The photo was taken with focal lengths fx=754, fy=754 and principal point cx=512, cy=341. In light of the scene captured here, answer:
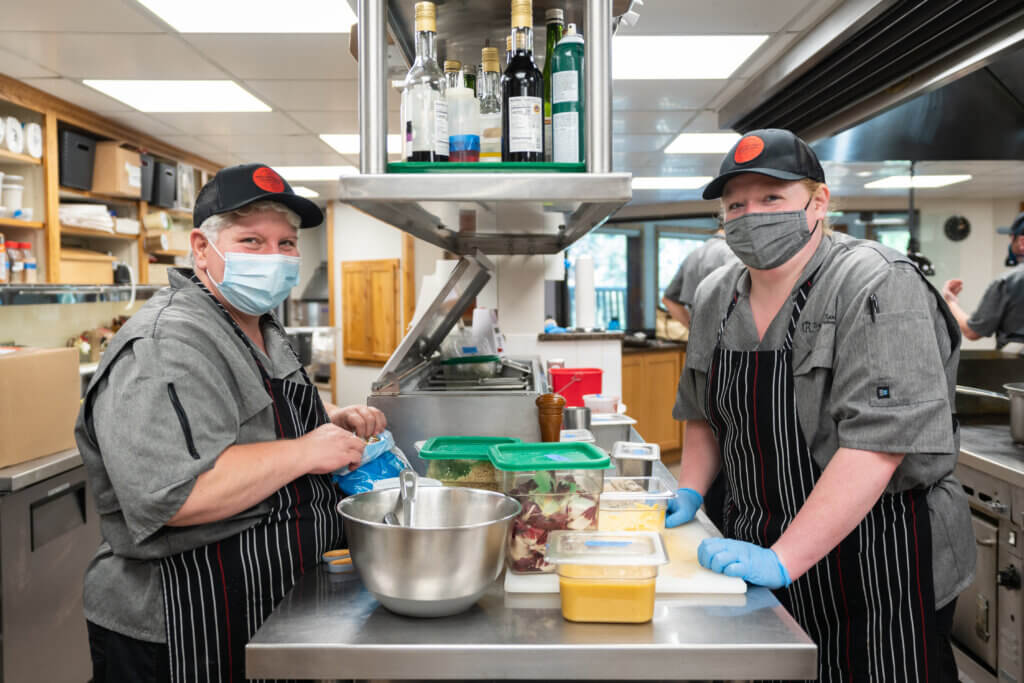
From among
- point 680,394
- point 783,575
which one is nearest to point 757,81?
point 680,394

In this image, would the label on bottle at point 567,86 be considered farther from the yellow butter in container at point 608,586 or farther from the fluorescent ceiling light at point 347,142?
the fluorescent ceiling light at point 347,142

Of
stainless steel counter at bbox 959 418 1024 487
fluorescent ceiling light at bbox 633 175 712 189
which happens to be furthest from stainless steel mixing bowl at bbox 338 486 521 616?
fluorescent ceiling light at bbox 633 175 712 189

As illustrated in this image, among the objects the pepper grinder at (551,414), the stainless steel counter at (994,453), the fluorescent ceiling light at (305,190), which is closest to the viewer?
the pepper grinder at (551,414)

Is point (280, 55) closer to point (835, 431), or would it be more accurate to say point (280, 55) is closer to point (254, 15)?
point (254, 15)

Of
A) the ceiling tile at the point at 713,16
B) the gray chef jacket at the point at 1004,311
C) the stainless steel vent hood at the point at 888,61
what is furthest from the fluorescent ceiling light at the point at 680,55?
the gray chef jacket at the point at 1004,311

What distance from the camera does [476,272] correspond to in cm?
261

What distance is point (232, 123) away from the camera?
560 cm

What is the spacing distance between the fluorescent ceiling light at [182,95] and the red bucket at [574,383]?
2.76 m

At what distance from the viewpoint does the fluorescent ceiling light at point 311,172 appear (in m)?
7.49

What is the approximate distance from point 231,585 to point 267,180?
842 millimetres

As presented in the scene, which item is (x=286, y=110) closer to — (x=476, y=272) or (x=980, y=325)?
(x=476, y=272)

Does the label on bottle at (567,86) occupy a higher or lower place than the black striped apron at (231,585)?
higher

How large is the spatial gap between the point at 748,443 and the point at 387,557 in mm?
971

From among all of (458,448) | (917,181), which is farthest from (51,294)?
(917,181)
